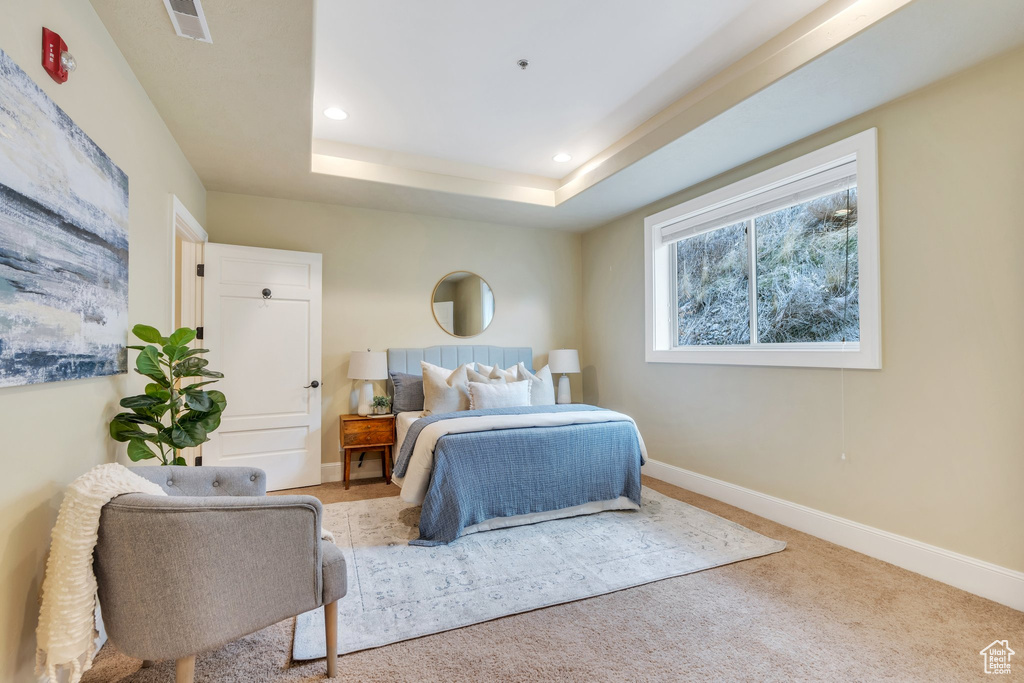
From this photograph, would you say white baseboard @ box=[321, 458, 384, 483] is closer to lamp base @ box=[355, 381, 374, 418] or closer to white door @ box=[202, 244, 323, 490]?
white door @ box=[202, 244, 323, 490]

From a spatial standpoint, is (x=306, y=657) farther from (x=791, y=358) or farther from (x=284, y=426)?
(x=791, y=358)

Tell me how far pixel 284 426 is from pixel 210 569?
2.72 metres

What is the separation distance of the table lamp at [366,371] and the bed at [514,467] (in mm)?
910

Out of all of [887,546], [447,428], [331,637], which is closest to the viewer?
[331,637]

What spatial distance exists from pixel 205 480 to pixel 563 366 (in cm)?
340

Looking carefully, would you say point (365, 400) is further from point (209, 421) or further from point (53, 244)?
point (53, 244)

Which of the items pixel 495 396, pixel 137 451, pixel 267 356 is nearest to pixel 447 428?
pixel 495 396

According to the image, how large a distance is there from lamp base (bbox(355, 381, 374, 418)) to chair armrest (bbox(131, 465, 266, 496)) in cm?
192

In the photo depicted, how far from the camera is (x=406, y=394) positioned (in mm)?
4199

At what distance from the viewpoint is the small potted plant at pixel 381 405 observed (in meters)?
4.12

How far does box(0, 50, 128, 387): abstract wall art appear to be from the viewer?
1.21 m

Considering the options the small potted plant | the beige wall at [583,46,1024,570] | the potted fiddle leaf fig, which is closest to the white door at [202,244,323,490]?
the small potted plant

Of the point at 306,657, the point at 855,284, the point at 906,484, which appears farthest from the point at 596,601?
the point at 855,284

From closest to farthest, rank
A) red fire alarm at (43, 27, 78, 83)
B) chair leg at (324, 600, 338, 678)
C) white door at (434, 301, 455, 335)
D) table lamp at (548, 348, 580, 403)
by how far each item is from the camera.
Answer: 1. red fire alarm at (43, 27, 78, 83)
2. chair leg at (324, 600, 338, 678)
3. white door at (434, 301, 455, 335)
4. table lamp at (548, 348, 580, 403)
